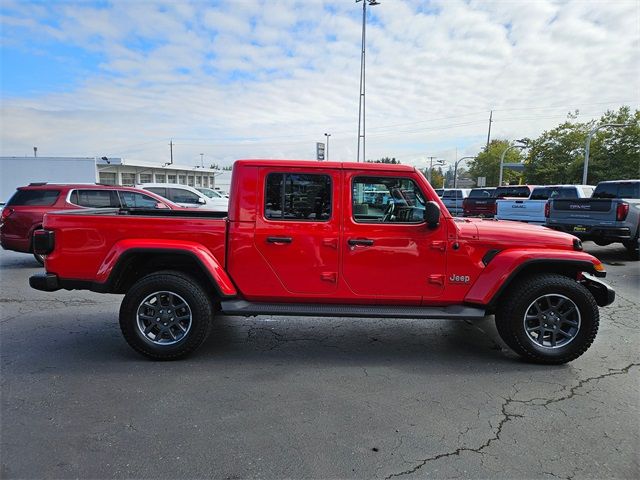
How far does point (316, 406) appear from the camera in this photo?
3.19 m

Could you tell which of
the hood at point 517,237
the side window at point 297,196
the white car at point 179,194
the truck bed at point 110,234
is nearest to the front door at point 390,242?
the side window at point 297,196

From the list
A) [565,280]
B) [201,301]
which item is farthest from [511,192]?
[201,301]

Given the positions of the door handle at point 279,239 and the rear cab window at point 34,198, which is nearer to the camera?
the door handle at point 279,239

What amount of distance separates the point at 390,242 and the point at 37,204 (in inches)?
314

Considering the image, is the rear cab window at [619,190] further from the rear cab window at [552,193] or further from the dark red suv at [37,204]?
the dark red suv at [37,204]

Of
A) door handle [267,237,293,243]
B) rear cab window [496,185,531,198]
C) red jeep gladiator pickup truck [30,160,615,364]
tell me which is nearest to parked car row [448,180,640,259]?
rear cab window [496,185,531,198]

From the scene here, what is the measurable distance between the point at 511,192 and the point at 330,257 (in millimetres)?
17702

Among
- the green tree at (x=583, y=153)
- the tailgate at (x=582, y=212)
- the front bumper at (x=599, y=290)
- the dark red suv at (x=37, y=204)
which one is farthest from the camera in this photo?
the green tree at (x=583, y=153)

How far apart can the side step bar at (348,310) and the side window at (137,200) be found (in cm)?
683

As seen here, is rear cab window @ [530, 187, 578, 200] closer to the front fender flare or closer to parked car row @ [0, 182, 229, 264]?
the front fender flare

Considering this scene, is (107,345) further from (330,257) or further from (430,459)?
(430,459)

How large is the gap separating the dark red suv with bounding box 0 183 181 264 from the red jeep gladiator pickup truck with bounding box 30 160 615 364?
17.3 ft

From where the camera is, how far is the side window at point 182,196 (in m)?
14.2

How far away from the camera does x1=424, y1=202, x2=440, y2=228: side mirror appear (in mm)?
3842
